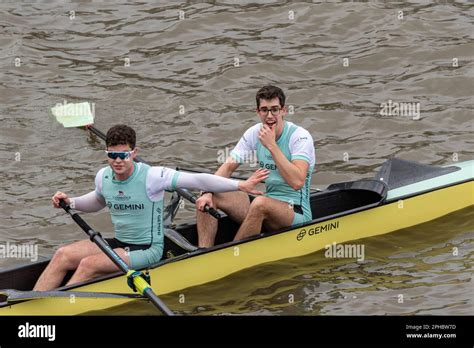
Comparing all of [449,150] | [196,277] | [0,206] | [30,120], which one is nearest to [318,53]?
[449,150]

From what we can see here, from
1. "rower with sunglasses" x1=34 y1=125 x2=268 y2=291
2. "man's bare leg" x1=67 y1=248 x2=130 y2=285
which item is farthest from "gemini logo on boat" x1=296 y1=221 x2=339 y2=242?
"man's bare leg" x1=67 y1=248 x2=130 y2=285

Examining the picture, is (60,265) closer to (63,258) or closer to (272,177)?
(63,258)

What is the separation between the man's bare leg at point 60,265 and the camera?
11375 mm

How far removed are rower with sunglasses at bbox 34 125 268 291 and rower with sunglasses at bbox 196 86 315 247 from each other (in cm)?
60

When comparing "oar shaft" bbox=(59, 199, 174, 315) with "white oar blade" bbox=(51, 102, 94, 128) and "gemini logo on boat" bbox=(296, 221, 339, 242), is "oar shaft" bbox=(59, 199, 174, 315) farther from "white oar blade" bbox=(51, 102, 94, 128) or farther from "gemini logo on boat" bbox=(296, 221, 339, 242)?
"white oar blade" bbox=(51, 102, 94, 128)

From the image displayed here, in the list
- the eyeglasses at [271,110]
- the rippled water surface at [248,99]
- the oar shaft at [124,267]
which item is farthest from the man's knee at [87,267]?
the eyeglasses at [271,110]

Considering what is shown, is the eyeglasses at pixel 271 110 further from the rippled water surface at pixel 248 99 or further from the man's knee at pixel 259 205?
the rippled water surface at pixel 248 99

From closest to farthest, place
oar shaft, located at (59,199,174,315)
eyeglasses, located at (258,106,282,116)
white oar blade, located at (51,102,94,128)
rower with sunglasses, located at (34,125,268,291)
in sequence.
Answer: oar shaft, located at (59,199,174,315), rower with sunglasses, located at (34,125,268,291), eyeglasses, located at (258,106,282,116), white oar blade, located at (51,102,94,128)

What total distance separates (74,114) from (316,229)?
5.49 m

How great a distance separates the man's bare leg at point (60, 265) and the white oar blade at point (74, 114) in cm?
505

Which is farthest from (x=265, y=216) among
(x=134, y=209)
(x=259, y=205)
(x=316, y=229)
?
(x=134, y=209)

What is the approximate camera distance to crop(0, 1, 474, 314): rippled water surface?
12.7m
